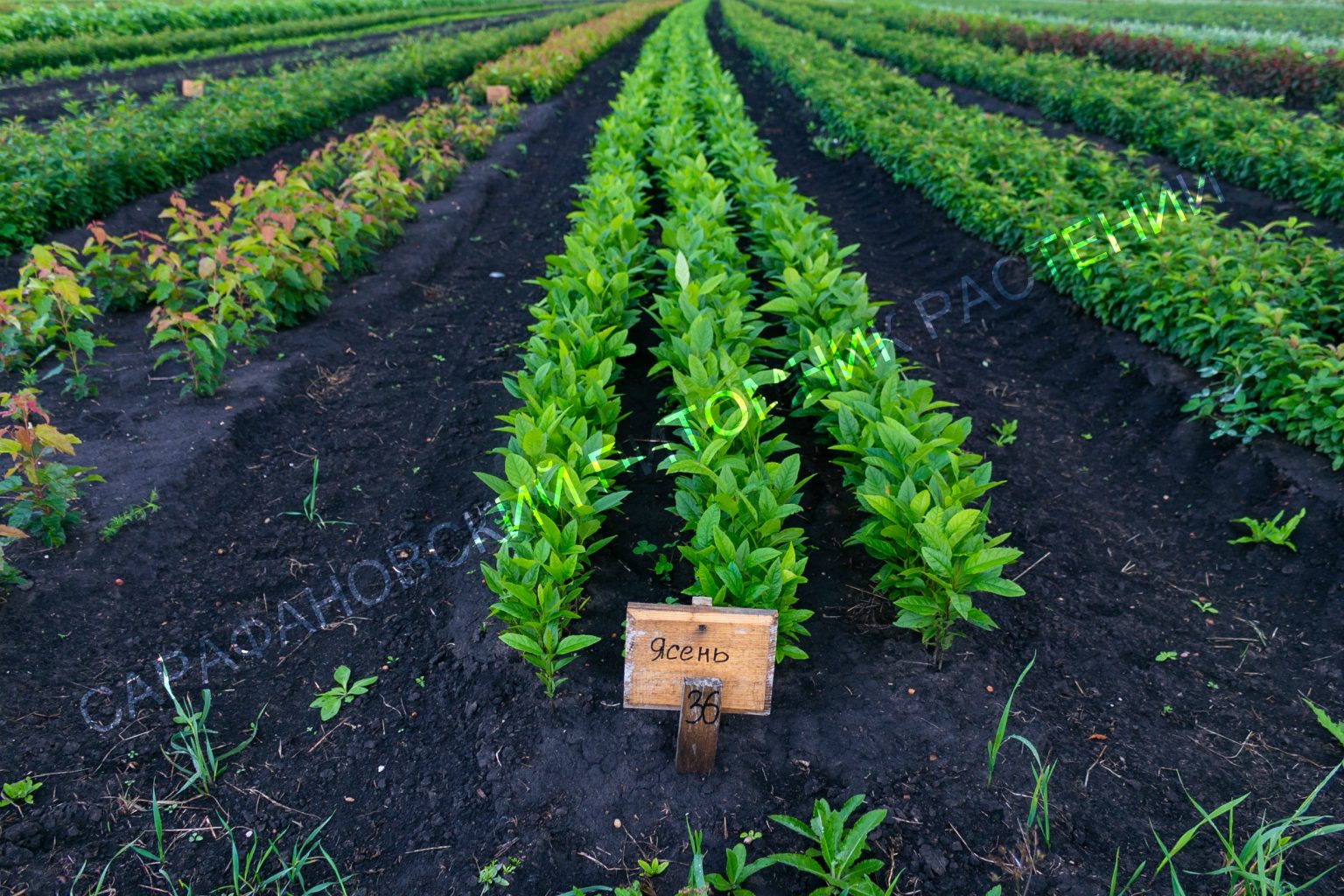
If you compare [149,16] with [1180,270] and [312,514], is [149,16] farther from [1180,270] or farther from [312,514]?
[1180,270]

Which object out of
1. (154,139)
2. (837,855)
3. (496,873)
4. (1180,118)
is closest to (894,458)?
(837,855)

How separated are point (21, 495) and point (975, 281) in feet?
21.3

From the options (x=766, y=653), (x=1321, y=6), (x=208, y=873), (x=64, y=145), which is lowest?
(x=208, y=873)

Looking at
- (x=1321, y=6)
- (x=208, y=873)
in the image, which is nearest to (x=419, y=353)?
(x=208, y=873)

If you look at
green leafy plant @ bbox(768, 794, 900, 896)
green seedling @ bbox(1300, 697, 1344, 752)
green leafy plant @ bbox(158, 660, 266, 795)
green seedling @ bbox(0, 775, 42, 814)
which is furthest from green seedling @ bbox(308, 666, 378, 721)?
green seedling @ bbox(1300, 697, 1344, 752)

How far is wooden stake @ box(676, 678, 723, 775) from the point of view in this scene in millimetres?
2314

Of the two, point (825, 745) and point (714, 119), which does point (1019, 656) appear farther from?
point (714, 119)

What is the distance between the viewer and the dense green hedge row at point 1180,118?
7797 millimetres

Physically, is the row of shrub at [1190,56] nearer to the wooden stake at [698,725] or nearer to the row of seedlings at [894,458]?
the row of seedlings at [894,458]

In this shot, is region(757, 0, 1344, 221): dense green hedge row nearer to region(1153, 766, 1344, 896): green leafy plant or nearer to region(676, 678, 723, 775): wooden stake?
region(1153, 766, 1344, 896): green leafy plant

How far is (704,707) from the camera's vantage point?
2350mm

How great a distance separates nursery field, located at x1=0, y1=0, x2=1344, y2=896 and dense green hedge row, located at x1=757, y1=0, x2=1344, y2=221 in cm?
44

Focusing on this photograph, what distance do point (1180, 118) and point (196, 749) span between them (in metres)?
12.0

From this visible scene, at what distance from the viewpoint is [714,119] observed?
8883 mm
